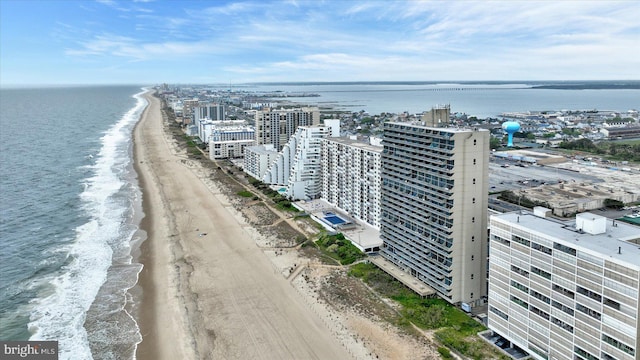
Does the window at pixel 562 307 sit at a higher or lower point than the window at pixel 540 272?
lower

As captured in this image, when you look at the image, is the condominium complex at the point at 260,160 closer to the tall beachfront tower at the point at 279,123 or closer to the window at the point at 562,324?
the tall beachfront tower at the point at 279,123

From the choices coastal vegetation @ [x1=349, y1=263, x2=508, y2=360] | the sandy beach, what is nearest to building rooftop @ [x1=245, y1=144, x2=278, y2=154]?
the sandy beach

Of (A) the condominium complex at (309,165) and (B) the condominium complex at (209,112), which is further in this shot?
(B) the condominium complex at (209,112)

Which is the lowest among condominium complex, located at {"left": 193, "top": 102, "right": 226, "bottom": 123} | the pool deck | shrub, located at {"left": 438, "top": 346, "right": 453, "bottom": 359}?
shrub, located at {"left": 438, "top": 346, "right": 453, "bottom": 359}

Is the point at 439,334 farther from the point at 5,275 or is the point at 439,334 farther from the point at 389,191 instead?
the point at 5,275

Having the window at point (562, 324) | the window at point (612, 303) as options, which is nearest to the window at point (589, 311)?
the window at point (612, 303)

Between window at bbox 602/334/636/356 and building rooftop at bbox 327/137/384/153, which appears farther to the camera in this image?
building rooftop at bbox 327/137/384/153

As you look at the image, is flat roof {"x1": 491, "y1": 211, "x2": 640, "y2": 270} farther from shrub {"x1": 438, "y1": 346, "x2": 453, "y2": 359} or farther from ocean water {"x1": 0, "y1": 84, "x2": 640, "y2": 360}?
ocean water {"x1": 0, "y1": 84, "x2": 640, "y2": 360}
